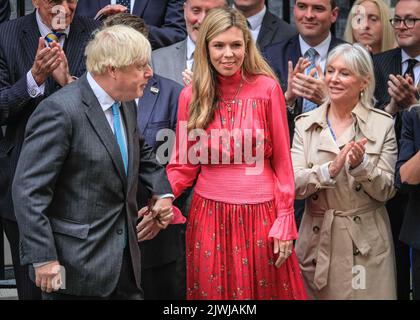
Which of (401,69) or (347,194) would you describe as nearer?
(347,194)

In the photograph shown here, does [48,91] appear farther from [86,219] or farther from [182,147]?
[86,219]

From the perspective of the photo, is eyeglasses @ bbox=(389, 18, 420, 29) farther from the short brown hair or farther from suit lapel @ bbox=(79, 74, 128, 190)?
suit lapel @ bbox=(79, 74, 128, 190)

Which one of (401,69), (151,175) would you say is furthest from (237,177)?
(401,69)

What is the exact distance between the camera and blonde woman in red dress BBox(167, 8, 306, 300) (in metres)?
5.18

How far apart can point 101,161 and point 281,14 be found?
3967mm

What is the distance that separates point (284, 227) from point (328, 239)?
543mm

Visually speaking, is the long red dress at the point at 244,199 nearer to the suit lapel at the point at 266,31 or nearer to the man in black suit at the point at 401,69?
the man in black suit at the point at 401,69

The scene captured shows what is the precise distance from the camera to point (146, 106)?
5715mm

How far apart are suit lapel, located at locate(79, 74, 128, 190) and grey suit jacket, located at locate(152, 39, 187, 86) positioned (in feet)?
5.47

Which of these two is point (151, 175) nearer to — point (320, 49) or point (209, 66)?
point (209, 66)

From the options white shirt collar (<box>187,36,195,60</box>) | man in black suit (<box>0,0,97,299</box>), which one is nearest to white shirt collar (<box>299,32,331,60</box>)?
white shirt collar (<box>187,36,195,60</box>)

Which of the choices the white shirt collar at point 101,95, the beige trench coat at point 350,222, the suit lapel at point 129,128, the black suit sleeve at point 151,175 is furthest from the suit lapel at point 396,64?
the white shirt collar at point 101,95

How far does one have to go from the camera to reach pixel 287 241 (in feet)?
16.7
